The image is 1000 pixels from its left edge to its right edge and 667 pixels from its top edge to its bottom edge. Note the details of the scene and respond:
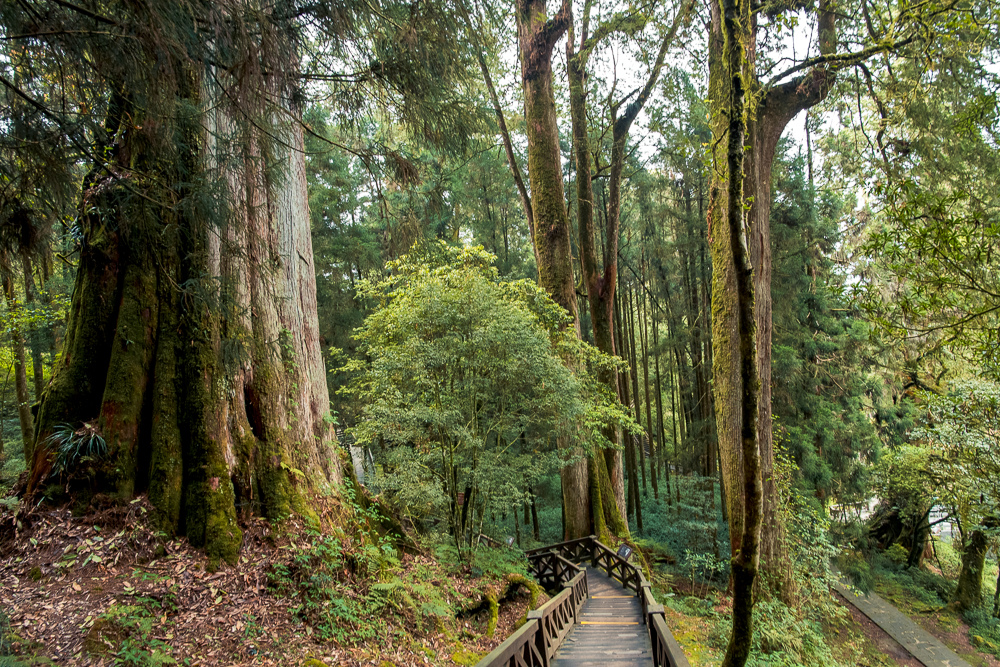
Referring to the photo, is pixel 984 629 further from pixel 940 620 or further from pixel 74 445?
pixel 74 445

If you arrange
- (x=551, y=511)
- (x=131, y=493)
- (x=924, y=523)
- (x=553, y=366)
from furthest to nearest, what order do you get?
1. (x=551, y=511)
2. (x=924, y=523)
3. (x=553, y=366)
4. (x=131, y=493)

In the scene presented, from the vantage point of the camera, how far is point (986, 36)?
4211mm

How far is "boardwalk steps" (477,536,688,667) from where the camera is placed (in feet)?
14.5

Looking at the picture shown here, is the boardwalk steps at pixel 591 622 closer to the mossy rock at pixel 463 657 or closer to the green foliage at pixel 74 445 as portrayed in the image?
the mossy rock at pixel 463 657

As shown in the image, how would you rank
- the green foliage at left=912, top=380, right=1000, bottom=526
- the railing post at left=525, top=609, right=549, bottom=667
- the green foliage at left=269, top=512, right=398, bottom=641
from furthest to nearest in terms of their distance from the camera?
the green foliage at left=912, top=380, right=1000, bottom=526 < the railing post at left=525, top=609, right=549, bottom=667 < the green foliage at left=269, top=512, right=398, bottom=641

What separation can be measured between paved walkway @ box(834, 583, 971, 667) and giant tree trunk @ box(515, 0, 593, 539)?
321 inches

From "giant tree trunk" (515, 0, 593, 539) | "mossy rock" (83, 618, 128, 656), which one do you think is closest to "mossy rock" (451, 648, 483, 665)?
"mossy rock" (83, 618, 128, 656)

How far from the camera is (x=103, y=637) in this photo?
283 cm

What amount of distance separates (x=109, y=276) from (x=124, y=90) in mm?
1923

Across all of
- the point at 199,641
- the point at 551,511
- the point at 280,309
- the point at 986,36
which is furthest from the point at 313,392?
the point at 551,511

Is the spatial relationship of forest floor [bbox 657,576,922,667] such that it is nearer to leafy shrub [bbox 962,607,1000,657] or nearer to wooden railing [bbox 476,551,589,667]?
wooden railing [bbox 476,551,589,667]

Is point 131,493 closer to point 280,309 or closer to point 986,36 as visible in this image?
point 280,309

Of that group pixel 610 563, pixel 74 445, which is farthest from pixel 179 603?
pixel 610 563

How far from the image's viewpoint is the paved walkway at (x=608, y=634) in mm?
5410
